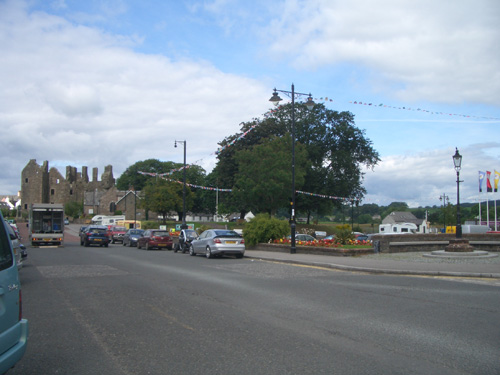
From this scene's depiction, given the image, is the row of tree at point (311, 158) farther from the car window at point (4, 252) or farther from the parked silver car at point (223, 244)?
the car window at point (4, 252)

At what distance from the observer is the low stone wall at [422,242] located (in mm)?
21797

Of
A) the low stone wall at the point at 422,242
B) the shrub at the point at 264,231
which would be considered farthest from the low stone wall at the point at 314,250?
the low stone wall at the point at 422,242

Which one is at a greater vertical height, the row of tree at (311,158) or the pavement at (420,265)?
the row of tree at (311,158)

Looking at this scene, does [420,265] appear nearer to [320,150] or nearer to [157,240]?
[157,240]

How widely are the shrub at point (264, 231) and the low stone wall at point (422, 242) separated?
7154mm

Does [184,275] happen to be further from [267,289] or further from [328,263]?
[328,263]

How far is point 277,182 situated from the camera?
45688 mm

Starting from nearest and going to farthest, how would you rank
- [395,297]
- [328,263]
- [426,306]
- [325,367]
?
[325,367] < [426,306] < [395,297] < [328,263]

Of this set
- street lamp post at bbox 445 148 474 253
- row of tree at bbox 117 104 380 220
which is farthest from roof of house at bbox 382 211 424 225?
street lamp post at bbox 445 148 474 253

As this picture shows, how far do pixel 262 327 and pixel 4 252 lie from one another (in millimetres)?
4131

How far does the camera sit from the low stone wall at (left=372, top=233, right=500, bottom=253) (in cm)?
2180

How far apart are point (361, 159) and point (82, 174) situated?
291ft

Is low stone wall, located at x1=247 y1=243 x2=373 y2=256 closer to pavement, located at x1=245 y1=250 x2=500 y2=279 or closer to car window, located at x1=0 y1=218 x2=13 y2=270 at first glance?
pavement, located at x1=245 y1=250 x2=500 y2=279

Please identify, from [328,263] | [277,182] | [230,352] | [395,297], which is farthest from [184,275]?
[277,182]
